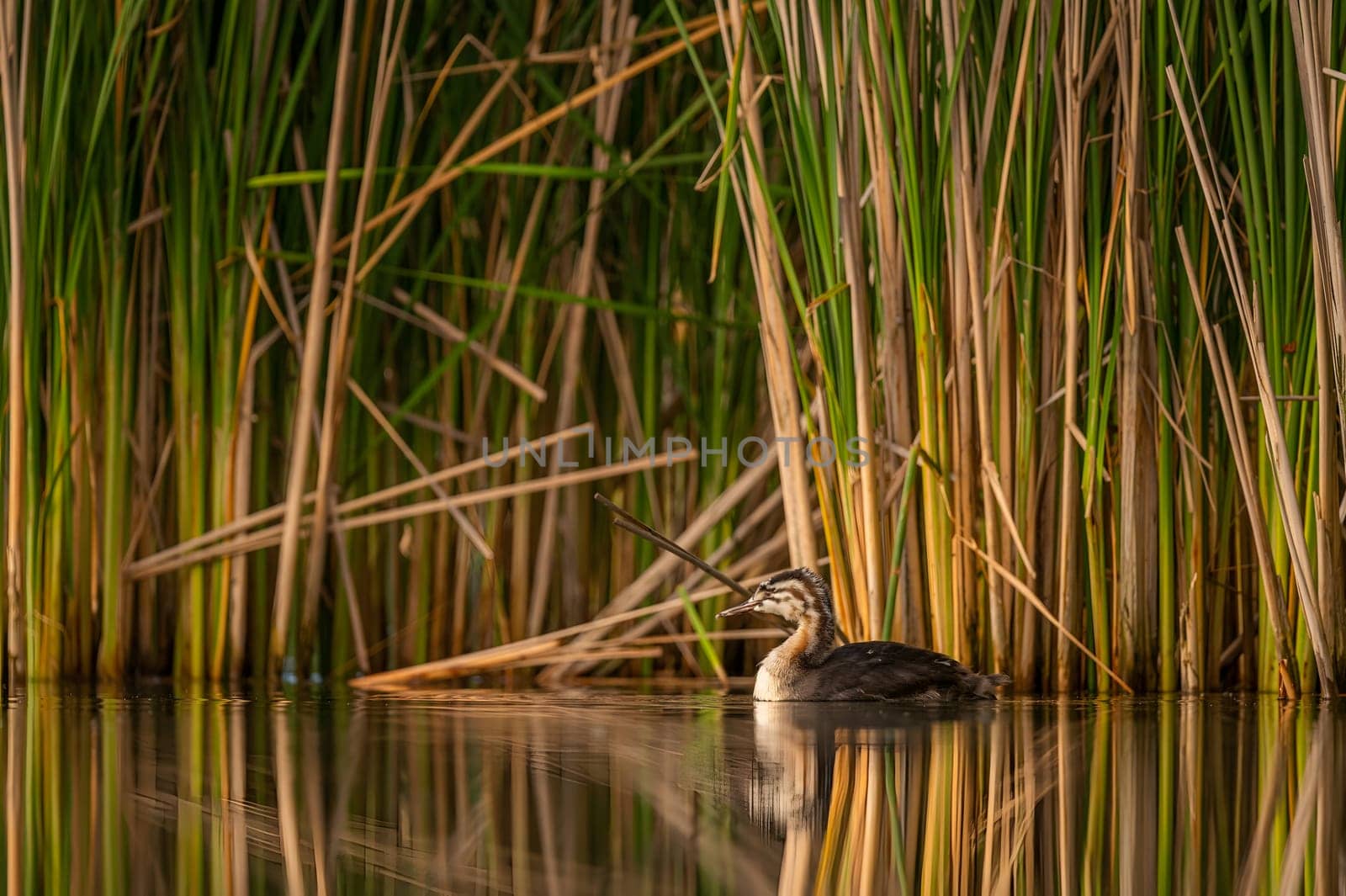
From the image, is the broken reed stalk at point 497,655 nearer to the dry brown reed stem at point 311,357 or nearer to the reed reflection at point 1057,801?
the dry brown reed stem at point 311,357

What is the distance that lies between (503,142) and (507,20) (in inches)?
16.0

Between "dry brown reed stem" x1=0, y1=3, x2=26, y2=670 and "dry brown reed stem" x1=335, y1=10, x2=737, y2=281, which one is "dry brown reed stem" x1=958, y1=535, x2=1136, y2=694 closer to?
"dry brown reed stem" x1=335, y1=10, x2=737, y2=281

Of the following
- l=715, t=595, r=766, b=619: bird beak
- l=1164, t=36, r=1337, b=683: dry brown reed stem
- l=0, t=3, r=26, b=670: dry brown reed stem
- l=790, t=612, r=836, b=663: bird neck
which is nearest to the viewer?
l=1164, t=36, r=1337, b=683: dry brown reed stem

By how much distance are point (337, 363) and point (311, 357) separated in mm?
103

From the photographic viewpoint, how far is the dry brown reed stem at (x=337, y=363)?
18.6 ft

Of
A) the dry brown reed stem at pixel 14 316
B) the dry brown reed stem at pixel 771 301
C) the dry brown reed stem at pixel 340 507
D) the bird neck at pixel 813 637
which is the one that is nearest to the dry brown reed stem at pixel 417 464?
the dry brown reed stem at pixel 340 507

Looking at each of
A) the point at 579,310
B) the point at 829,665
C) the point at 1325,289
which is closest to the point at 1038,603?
the point at 829,665

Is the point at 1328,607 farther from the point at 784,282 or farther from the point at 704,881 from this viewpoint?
the point at 704,881

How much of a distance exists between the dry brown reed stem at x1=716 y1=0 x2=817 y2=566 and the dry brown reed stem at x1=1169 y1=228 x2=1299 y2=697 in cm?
106

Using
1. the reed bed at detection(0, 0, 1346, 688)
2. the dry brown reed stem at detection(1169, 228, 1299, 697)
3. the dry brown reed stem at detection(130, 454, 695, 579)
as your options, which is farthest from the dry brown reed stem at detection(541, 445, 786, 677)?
the dry brown reed stem at detection(1169, 228, 1299, 697)

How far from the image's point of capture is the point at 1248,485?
4.43 meters

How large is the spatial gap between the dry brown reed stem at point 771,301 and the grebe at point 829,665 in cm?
15

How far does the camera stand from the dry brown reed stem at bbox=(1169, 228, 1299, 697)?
4402mm

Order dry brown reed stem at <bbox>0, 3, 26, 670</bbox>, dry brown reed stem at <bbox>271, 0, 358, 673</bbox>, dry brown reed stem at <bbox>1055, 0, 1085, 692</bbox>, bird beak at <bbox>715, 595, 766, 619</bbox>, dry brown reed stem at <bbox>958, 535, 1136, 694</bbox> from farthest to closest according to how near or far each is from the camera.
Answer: dry brown reed stem at <bbox>271, 0, 358, 673</bbox>, dry brown reed stem at <bbox>0, 3, 26, 670</bbox>, bird beak at <bbox>715, 595, 766, 619</bbox>, dry brown reed stem at <bbox>958, 535, 1136, 694</bbox>, dry brown reed stem at <bbox>1055, 0, 1085, 692</bbox>
